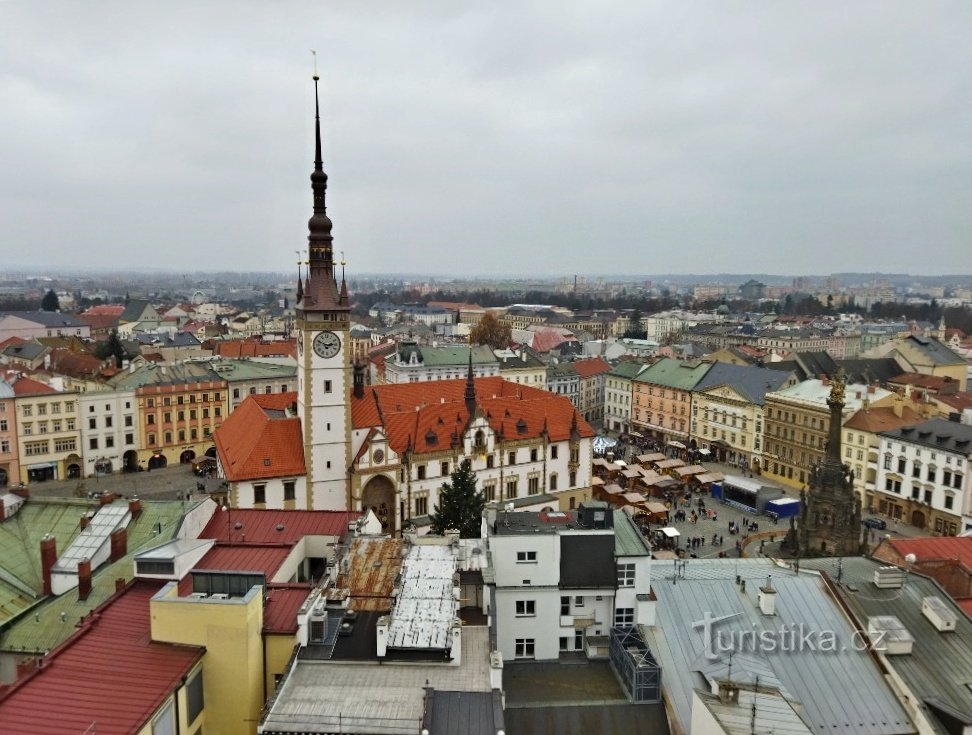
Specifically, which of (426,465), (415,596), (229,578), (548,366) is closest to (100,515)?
(229,578)

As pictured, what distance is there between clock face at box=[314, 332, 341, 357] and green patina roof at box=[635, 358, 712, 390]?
57087mm

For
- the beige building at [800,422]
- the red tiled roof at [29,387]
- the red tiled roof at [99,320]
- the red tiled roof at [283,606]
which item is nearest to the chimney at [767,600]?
the red tiled roof at [283,606]

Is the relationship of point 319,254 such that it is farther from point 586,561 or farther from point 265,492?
point 586,561

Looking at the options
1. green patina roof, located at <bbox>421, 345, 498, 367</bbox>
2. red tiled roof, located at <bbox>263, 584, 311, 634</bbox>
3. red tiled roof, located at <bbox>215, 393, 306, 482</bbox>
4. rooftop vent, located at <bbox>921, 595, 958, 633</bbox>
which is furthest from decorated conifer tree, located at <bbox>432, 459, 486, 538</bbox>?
green patina roof, located at <bbox>421, 345, 498, 367</bbox>

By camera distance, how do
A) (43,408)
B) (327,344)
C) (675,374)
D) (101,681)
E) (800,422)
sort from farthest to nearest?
(675,374), (800,422), (43,408), (327,344), (101,681)

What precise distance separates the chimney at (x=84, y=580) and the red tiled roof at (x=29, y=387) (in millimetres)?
57844

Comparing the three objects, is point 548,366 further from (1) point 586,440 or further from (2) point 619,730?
(2) point 619,730

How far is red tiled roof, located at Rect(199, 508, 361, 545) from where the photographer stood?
108ft

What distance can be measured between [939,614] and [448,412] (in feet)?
132

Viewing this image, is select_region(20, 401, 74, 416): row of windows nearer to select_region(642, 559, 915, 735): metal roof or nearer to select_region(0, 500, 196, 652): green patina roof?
select_region(0, 500, 196, 652): green patina roof

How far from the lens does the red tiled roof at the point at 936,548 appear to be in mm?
35594

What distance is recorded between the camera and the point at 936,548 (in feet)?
119

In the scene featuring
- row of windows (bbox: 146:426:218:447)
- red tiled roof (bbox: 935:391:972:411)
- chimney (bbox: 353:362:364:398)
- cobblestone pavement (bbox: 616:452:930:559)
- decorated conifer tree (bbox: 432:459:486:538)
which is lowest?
cobblestone pavement (bbox: 616:452:930:559)

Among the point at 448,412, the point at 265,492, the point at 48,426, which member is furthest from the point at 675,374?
the point at 48,426
